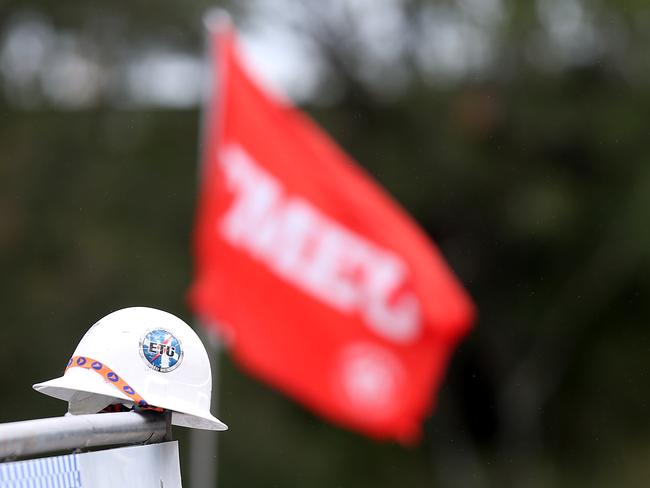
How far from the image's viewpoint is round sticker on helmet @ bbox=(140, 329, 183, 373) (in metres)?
2.29

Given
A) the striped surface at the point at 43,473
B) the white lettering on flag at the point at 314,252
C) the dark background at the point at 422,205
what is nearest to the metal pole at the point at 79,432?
the striped surface at the point at 43,473

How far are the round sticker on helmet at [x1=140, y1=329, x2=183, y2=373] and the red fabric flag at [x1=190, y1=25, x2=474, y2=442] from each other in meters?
5.43

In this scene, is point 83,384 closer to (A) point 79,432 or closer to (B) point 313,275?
(A) point 79,432

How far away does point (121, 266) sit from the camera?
618 inches

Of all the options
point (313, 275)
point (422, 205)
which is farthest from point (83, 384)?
point (422, 205)

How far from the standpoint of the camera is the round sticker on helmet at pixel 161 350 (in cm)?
229

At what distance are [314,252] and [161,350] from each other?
5.59m

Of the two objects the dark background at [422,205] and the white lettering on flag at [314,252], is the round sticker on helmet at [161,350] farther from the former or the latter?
the dark background at [422,205]

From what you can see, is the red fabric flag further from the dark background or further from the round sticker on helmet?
the dark background

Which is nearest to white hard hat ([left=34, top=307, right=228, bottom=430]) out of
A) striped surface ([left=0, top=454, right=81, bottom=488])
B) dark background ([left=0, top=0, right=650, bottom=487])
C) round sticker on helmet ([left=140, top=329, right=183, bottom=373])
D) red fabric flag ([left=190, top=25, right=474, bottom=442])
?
round sticker on helmet ([left=140, top=329, right=183, bottom=373])

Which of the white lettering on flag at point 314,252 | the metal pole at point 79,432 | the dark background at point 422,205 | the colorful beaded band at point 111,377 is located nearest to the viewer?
the metal pole at point 79,432

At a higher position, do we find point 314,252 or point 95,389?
point 95,389

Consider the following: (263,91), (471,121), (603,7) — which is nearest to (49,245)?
(471,121)

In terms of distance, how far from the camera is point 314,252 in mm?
7883
